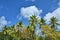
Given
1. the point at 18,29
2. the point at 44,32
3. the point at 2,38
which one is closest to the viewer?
the point at 44,32

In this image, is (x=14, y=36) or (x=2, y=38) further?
(x=2, y=38)

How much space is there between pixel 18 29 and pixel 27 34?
223 inches

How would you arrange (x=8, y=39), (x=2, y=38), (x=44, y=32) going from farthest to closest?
(x=2, y=38), (x=8, y=39), (x=44, y=32)

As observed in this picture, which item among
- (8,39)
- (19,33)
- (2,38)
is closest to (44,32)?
(19,33)

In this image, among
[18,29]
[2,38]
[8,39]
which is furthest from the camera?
[2,38]

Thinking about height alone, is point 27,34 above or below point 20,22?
below

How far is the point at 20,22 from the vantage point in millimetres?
86438

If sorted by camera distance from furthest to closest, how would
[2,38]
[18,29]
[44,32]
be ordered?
1. [2,38]
2. [18,29]
3. [44,32]

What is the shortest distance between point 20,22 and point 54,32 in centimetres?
1356

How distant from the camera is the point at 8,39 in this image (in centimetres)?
9362

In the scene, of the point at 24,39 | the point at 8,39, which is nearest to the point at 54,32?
the point at 24,39

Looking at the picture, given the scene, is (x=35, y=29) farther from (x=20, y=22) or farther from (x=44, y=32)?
(x=20, y=22)

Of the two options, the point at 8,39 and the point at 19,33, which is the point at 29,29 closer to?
the point at 19,33

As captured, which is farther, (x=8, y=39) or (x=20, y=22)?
(x=8, y=39)
